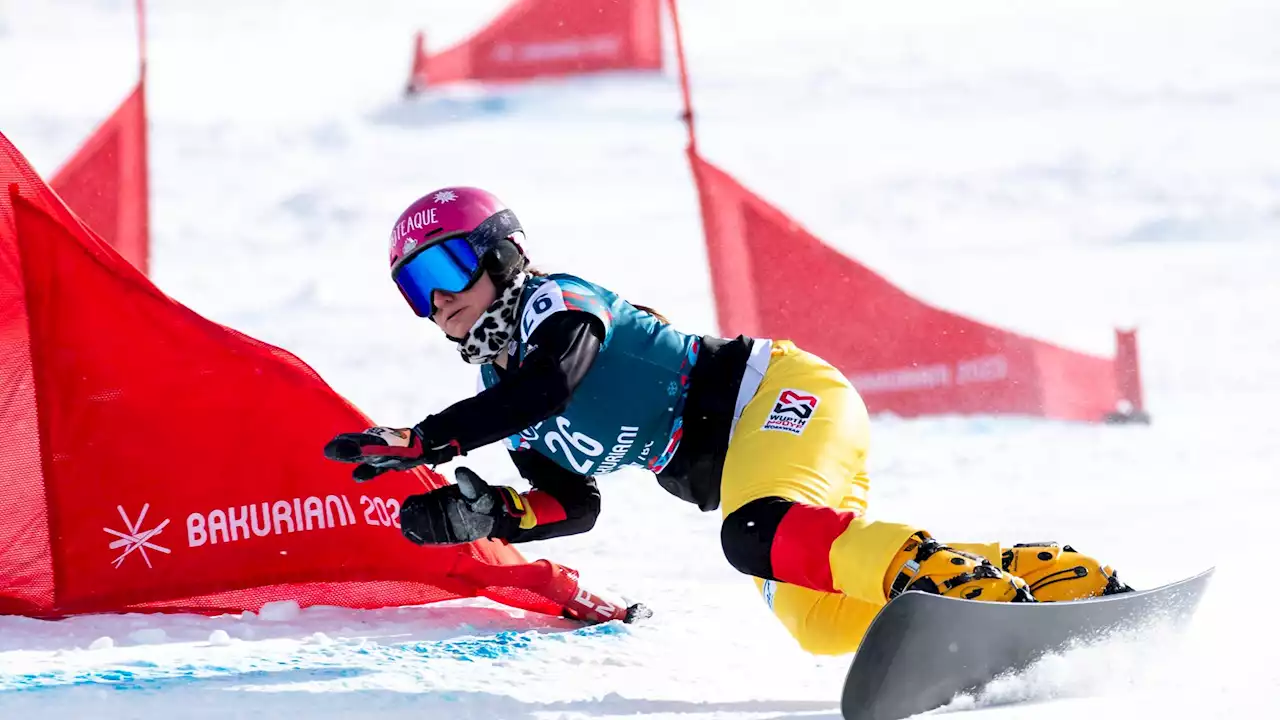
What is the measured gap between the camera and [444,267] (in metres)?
3.12

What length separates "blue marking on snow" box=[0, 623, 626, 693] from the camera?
3000 mm

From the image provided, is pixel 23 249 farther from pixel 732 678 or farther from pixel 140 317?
pixel 732 678

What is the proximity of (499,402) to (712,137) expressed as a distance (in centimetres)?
2009

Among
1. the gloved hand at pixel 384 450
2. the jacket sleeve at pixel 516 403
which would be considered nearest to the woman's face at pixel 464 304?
the jacket sleeve at pixel 516 403

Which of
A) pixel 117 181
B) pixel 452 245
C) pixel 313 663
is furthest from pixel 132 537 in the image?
pixel 117 181

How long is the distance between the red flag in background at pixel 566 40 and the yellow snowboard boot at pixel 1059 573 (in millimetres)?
11185

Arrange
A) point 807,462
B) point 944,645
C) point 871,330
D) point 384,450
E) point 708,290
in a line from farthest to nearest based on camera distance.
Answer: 1. point 708,290
2. point 871,330
3. point 807,462
4. point 384,450
5. point 944,645

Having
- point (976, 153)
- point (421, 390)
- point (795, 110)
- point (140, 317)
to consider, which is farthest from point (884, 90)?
point (140, 317)

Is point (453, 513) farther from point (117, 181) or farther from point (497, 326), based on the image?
point (117, 181)

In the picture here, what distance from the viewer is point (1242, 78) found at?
2656 centimetres

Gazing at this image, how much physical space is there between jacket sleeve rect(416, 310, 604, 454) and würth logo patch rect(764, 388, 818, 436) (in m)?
0.49

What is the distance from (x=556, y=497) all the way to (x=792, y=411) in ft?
2.16

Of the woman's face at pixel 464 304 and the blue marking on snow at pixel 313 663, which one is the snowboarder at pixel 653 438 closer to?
the woman's face at pixel 464 304

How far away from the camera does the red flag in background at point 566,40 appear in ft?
45.5
